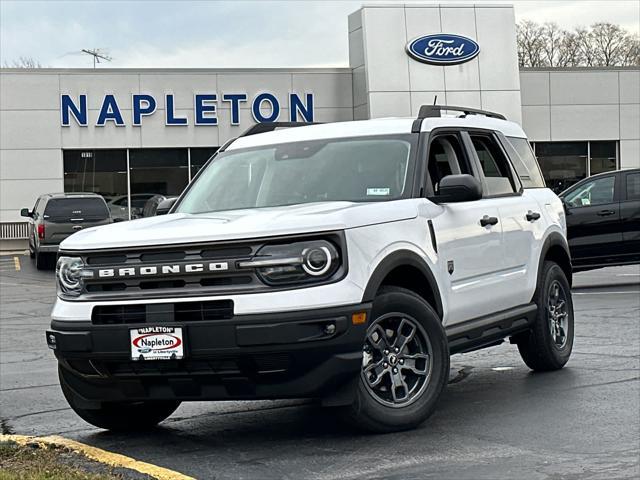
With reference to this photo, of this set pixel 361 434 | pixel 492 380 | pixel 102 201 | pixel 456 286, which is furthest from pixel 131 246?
pixel 102 201

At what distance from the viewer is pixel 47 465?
5.83 meters

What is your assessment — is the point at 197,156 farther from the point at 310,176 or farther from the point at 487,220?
the point at 310,176

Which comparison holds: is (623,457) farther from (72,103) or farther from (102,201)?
(72,103)

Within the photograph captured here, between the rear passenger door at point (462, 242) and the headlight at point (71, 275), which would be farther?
the rear passenger door at point (462, 242)

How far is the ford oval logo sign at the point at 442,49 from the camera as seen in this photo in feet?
117

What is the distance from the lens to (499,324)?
8086mm

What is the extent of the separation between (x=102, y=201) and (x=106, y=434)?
65.1 feet

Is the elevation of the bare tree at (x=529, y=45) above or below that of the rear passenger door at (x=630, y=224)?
above

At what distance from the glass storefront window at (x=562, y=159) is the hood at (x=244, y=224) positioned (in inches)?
1283

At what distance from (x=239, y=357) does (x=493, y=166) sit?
342cm

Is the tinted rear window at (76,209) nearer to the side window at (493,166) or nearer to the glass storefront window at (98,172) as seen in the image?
the glass storefront window at (98,172)

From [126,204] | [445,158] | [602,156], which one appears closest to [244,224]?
[445,158]

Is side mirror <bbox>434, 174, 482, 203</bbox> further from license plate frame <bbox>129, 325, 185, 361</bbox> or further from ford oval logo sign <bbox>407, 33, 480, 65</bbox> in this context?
ford oval logo sign <bbox>407, 33, 480, 65</bbox>

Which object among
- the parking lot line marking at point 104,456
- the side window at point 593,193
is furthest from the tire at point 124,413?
the side window at point 593,193
